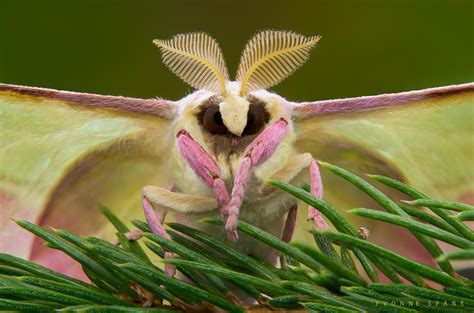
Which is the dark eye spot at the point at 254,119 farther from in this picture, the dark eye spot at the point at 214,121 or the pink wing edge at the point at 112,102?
the pink wing edge at the point at 112,102

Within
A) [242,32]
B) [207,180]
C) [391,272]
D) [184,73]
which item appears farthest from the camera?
[242,32]

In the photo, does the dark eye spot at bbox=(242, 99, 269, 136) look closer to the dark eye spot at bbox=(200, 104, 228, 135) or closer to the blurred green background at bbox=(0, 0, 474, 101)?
the dark eye spot at bbox=(200, 104, 228, 135)

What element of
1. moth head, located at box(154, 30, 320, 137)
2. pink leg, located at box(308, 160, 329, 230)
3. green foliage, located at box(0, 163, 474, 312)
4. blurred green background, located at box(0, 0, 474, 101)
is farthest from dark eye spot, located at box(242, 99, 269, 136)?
blurred green background, located at box(0, 0, 474, 101)

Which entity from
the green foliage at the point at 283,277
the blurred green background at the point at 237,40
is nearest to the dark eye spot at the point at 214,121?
the green foliage at the point at 283,277

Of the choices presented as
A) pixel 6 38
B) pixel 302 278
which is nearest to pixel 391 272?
pixel 302 278

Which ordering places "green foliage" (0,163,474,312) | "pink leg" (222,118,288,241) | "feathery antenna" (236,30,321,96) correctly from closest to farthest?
"green foliage" (0,163,474,312) → "pink leg" (222,118,288,241) → "feathery antenna" (236,30,321,96)

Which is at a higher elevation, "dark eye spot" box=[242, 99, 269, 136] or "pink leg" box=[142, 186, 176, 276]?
"dark eye spot" box=[242, 99, 269, 136]

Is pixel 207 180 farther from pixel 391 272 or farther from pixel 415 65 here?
pixel 415 65

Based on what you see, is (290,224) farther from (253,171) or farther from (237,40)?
(237,40)
